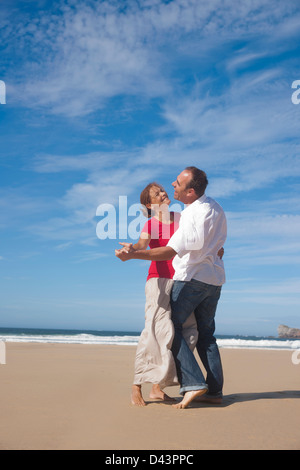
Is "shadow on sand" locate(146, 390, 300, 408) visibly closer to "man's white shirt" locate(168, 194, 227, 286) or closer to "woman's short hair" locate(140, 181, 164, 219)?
"man's white shirt" locate(168, 194, 227, 286)

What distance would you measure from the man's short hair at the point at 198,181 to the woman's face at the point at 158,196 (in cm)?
32

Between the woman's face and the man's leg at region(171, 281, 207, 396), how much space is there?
2.56 feet

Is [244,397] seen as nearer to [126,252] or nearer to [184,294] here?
[184,294]

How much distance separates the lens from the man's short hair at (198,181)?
3.59 m

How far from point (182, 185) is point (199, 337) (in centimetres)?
128

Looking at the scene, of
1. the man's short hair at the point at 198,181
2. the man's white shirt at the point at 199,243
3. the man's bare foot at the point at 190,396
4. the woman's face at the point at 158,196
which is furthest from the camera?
the woman's face at the point at 158,196

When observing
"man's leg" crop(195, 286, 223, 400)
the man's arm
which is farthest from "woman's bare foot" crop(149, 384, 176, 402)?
the man's arm

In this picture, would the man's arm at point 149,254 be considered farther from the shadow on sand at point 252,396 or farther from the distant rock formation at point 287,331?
the distant rock formation at point 287,331

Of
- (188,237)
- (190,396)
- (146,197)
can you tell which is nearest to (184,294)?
(188,237)

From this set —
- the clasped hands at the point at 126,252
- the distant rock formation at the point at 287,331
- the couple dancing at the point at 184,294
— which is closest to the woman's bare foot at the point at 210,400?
the couple dancing at the point at 184,294

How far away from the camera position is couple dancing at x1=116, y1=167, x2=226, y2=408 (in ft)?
10.8

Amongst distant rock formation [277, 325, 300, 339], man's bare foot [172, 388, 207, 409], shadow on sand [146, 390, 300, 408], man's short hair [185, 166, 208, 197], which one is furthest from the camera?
distant rock formation [277, 325, 300, 339]

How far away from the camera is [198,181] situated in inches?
141

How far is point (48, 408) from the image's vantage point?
326 centimetres
